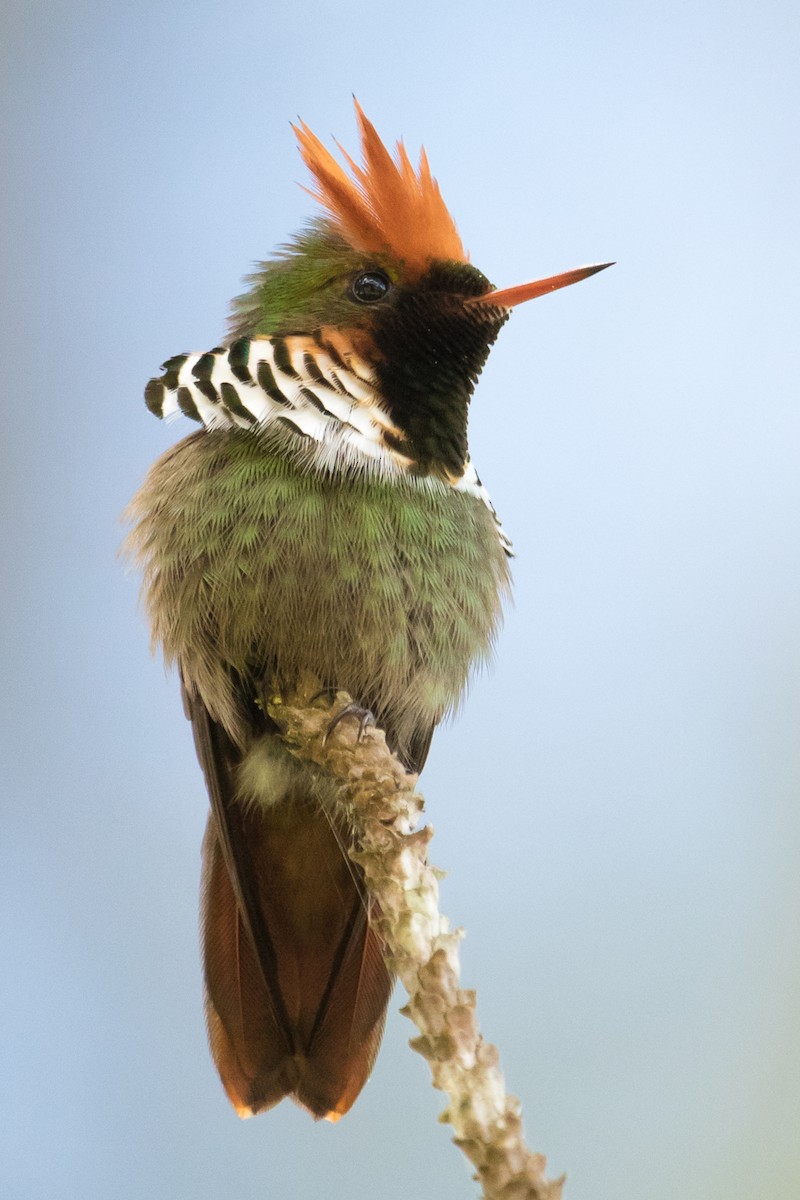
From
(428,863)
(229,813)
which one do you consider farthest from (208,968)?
(428,863)

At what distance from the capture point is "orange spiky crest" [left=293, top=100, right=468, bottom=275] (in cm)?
272

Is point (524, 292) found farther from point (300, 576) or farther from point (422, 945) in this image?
point (422, 945)

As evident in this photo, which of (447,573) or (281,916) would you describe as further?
(281,916)

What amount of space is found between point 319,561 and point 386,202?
2.90ft

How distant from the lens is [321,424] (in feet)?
8.27

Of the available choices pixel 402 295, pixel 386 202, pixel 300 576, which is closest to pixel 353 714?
pixel 300 576

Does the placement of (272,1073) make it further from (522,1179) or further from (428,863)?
(522,1179)

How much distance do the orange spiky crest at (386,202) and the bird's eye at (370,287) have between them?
6cm

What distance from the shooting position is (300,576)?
2418mm

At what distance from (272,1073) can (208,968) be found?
0.88 ft

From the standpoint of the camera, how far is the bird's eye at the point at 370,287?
A: 107 inches

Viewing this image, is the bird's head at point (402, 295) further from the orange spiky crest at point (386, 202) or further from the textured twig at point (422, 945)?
the textured twig at point (422, 945)

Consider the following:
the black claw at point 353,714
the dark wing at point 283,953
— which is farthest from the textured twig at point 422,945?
the dark wing at point 283,953

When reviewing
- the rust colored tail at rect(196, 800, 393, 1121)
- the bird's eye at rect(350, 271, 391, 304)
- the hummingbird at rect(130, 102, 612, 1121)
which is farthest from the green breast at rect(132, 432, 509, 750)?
the bird's eye at rect(350, 271, 391, 304)
